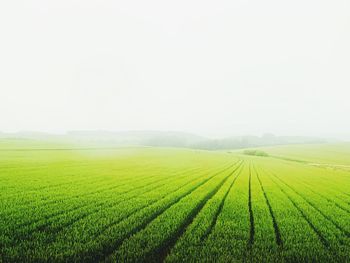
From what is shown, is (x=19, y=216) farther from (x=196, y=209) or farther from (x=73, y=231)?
(x=196, y=209)

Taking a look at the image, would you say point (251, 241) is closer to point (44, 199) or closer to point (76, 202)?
point (76, 202)

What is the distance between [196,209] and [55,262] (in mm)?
7709

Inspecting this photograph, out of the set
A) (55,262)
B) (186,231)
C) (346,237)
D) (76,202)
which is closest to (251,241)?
(186,231)

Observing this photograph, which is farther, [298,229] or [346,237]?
[298,229]

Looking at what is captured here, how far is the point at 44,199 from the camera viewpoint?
12945mm

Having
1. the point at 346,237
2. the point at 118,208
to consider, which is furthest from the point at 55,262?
the point at 346,237

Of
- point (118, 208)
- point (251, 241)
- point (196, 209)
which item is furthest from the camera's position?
point (196, 209)

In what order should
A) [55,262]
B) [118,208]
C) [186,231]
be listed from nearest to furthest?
[55,262] < [186,231] < [118,208]

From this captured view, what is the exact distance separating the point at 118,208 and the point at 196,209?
4183mm

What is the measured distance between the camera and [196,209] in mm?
12188

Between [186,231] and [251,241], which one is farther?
[186,231]

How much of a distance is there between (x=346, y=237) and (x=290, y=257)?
3614mm

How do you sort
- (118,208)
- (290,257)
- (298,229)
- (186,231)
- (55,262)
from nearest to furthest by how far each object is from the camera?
(55,262)
(290,257)
(186,231)
(298,229)
(118,208)

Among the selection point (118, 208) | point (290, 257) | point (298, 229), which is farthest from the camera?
point (118, 208)
